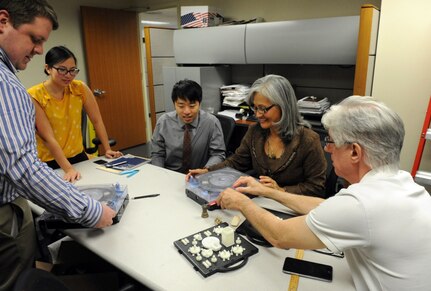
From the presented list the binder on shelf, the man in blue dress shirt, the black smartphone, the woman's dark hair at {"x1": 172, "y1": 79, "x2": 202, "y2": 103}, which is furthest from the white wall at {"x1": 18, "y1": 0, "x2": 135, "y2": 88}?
the binder on shelf

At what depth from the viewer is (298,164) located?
1690 mm

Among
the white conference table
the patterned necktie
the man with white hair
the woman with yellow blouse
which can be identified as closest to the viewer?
the man with white hair

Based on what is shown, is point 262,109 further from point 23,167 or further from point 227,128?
point 23,167

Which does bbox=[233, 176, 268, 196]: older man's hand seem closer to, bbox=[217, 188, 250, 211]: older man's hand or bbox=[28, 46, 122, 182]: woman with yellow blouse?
bbox=[217, 188, 250, 211]: older man's hand

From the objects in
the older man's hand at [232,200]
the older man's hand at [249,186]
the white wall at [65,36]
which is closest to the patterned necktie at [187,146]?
the older man's hand at [249,186]

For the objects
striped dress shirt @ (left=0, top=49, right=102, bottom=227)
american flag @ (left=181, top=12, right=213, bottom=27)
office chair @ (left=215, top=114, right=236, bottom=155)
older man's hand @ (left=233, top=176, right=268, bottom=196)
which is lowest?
older man's hand @ (left=233, top=176, right=268, bottom=196)

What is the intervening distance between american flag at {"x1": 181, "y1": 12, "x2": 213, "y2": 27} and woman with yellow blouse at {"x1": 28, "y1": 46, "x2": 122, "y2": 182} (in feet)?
5.68

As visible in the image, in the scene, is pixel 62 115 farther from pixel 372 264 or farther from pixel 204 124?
pixel 372 264

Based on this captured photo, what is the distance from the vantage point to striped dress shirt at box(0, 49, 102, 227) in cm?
98

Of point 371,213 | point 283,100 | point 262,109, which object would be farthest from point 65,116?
Answer: point 371,213

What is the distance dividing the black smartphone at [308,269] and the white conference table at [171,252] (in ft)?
0.05

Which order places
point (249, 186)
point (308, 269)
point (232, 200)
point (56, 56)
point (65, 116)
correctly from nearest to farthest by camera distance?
point (308, 269) < point (232, 200) < point (249, 186) < point (56, 56) < point (65, 116)

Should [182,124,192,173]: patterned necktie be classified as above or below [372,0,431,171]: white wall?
below

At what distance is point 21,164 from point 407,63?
241 centimetres
